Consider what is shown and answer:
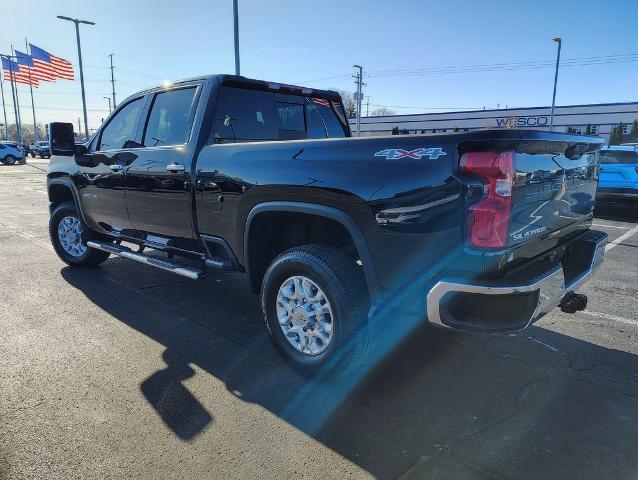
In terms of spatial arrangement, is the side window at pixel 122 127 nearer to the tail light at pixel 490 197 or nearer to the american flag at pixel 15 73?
the tail light at pixel 490 197

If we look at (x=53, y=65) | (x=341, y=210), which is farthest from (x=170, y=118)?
(x=53, y=65)

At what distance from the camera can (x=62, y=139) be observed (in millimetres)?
5297

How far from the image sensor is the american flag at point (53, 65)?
31828 mm

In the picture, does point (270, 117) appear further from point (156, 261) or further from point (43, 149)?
point (43, 149)

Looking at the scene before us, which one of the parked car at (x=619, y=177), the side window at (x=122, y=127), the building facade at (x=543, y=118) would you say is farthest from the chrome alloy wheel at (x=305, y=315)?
the building facade at (x=543, y=118)

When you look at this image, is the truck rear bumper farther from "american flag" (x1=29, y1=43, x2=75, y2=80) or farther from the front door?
"american flag" (x1=29, y1=43, x2=75, y2=80)

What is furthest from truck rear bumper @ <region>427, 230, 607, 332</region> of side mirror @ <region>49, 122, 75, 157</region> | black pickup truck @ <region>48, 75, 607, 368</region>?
side mirror @ <region>49, 122, 75, 157</region>

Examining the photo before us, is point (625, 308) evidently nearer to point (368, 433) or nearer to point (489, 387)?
point (489, 387)

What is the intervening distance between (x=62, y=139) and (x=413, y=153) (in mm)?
4322

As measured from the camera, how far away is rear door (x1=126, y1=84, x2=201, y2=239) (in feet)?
13.5

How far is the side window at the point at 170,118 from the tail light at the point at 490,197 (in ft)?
8.78

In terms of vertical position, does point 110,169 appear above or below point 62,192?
above

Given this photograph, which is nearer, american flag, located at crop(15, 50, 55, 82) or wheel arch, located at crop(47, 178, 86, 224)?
wheel arch, located at crop(47, 178, 86, 224)

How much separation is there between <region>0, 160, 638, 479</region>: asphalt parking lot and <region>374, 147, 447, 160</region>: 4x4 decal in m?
1.50
